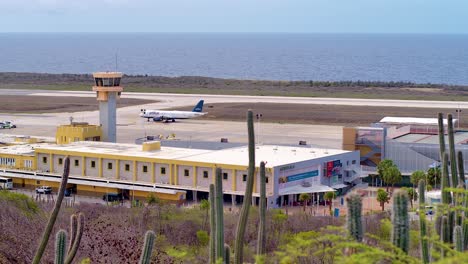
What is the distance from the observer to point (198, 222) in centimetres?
4028

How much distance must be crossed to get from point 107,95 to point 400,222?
5422 cm

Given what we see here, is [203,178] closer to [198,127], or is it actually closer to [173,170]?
[173,170]

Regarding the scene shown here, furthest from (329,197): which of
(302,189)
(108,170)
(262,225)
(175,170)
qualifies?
(262,225)

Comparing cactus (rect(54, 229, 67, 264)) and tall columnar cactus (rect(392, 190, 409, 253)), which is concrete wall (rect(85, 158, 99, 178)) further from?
tall columnar cactus (rect(392, 190, 409, 253))

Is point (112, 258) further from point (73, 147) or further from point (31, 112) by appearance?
point (31, 112)

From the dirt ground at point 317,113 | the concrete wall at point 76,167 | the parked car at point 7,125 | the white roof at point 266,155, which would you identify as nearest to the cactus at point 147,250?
the white roof at point 266,155

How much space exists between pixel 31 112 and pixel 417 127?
49.1 meters

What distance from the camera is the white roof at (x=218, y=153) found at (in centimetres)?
5428

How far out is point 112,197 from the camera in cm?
5412

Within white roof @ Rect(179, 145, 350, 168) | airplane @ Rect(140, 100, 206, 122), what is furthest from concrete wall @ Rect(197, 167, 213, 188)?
airplane @ Rect(140, 100, 206, 122)

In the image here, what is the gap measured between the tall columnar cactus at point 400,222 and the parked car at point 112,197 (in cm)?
4121

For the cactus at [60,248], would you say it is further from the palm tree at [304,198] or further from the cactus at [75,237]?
the palm tree at [304,198]

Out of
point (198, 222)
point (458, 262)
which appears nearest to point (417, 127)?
point (198, 222)

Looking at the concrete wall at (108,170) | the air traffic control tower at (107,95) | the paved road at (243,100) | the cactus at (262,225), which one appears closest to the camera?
the cactus at (262,225)
